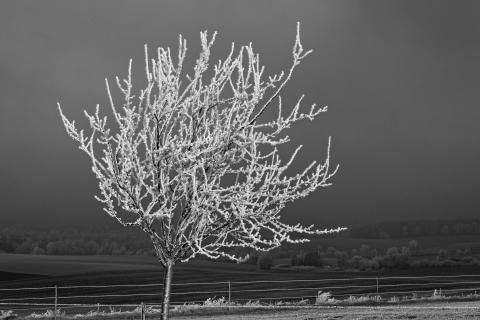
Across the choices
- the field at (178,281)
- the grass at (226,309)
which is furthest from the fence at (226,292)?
the grass at (226,309)

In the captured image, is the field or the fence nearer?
the fence

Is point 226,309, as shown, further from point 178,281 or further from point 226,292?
point 178,281

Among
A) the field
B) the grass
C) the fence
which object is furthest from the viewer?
the field

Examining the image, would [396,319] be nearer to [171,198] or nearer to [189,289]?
[171,198]

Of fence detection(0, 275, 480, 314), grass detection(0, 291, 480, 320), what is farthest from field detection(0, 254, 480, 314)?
grass detection(0, 291, 480, 320)

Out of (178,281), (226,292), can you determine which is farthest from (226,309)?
(178,281)

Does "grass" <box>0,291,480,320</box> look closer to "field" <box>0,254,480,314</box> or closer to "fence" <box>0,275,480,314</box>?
"fence" <box>0,275,480,314</box>

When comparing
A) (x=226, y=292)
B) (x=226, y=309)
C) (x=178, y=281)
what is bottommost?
(x=226, y=292)

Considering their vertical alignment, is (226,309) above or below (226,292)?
above

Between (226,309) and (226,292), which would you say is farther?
(226,292)

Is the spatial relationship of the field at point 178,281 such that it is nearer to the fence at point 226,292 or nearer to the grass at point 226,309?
the fence at point 226,292

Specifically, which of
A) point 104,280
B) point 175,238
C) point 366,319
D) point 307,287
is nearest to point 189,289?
point 307,287

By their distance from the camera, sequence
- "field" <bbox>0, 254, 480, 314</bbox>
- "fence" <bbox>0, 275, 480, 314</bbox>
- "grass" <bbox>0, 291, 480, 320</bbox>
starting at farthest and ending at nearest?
"field" <bbox>0, 254, 480, 314</bbox>
"fence" <bbox>0, 275, 480, 314</bbox>
"grass" <bbox>0, 291, 480, 320</bbox>

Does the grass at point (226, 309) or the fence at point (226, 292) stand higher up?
the grass at point (226, 309)
